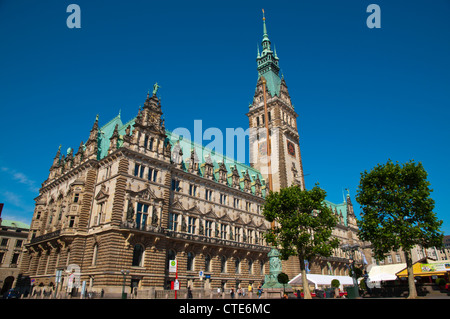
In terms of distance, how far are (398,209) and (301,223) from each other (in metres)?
12.3

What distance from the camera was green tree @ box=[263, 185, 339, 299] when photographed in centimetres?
4122

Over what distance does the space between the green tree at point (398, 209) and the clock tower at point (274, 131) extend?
3208 centimetres

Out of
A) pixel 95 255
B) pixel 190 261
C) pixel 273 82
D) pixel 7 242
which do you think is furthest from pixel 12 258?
pixel 273 82

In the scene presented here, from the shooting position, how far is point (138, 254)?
131 feet

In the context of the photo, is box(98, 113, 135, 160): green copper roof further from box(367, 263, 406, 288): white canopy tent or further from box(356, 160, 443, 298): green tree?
box(367, 263, 406, 288): white canopy tent

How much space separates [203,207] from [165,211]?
33.2 ft

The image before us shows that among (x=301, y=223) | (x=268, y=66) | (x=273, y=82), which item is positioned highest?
(x=268, y=66)

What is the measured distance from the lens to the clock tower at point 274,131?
2884 inches

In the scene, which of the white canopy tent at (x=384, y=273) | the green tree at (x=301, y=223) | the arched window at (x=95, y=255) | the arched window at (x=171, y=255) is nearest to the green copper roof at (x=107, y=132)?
the arched window at (x=95, y=255)

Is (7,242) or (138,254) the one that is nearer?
(138,254)

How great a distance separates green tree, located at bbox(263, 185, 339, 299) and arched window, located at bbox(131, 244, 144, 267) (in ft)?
57.7

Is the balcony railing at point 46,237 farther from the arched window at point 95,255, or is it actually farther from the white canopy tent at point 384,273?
the white canopy tent at point 384,273

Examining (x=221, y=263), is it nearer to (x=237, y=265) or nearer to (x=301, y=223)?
(x=237, y=265)

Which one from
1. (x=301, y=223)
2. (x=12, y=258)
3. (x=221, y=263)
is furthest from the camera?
(x=12, y=258)
